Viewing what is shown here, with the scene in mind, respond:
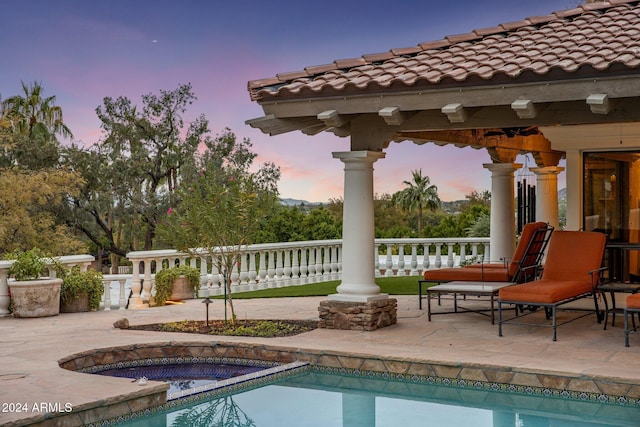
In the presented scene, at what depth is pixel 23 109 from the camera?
3466cm

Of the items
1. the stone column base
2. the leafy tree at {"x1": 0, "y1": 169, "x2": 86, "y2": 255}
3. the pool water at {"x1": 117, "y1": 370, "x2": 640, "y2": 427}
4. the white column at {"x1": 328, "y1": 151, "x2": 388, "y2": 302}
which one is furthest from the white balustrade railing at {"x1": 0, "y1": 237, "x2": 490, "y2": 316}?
the leafy tree at {"x1": 0, "y1": 169, "x2": 86, "y2": 255}

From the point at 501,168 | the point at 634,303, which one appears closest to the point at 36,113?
the point at 501,168

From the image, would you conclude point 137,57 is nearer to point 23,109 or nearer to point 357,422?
point 23,109

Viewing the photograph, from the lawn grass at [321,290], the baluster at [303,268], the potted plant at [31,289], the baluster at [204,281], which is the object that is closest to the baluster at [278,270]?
the lawn grass at [321,290]

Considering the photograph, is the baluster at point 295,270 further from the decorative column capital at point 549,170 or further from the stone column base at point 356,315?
A: the stone column base at point 356,315

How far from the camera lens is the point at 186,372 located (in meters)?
8.34

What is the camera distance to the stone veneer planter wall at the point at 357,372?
6324 millimetres

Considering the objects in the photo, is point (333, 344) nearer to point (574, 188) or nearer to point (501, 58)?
point (501, 58)

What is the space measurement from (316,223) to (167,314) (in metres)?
17.6

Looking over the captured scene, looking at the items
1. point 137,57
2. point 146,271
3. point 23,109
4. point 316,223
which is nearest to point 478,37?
point 146,271

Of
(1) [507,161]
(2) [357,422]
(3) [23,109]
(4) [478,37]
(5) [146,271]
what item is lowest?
(2) [357,422]

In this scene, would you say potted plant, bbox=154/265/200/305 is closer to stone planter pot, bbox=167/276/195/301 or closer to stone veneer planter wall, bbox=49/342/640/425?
stone planter pot, bbox=167/276/195/301

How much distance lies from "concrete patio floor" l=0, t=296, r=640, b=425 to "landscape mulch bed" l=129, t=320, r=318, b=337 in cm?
30

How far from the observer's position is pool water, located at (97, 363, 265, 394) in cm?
802
